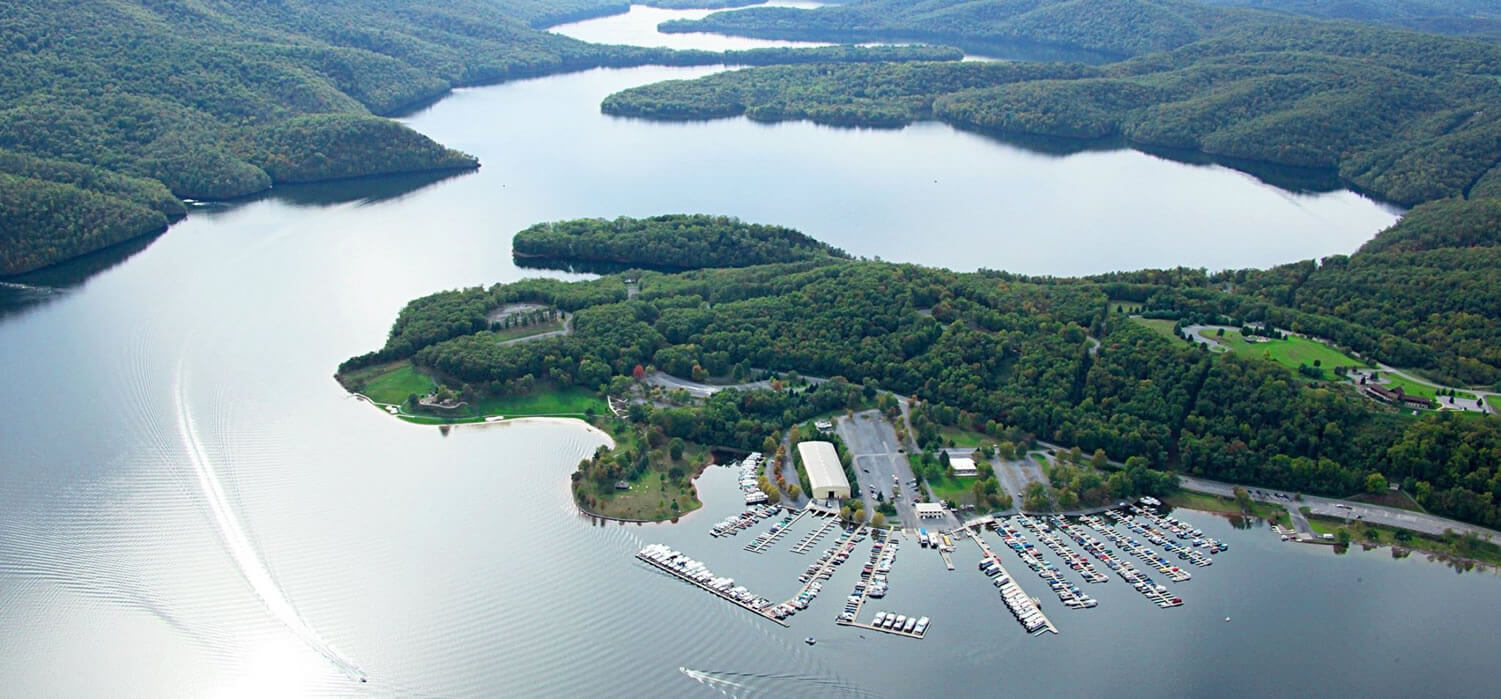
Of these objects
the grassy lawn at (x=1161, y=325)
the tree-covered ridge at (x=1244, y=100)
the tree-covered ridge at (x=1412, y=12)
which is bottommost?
the grassy lawn at (x=1161, y=325)

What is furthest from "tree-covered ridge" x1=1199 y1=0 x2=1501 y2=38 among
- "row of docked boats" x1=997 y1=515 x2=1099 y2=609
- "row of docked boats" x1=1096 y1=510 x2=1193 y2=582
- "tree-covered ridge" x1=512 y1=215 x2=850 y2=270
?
"row of docked boats" x1=997 y1=515 x2=1099 y2=609

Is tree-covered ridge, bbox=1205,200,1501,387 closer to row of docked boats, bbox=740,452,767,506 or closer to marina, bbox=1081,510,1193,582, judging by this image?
marina, bbox=1081,510,1193,582

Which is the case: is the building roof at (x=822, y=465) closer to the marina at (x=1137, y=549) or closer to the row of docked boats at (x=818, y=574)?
the row of docked boats at (x=818, y=574)

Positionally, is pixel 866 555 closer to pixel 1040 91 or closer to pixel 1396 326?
pixel 1396 326

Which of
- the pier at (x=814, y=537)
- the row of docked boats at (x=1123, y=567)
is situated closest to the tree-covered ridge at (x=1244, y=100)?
the row of docked boats at (x=1123, y=567)

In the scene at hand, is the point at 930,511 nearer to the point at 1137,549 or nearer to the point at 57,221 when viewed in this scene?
the point at 1137,549

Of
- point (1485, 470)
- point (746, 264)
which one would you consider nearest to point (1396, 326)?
point (1485, 470)
